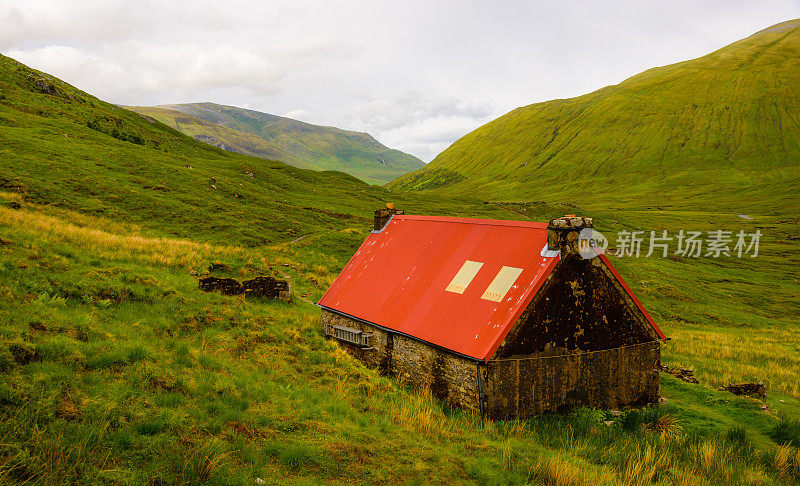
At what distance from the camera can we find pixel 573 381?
16484 mm

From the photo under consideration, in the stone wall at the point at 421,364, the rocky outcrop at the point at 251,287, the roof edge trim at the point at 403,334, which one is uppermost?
the rocky outcrop at the point at 251,287

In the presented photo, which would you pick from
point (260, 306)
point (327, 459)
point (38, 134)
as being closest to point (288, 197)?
point (38, 134)

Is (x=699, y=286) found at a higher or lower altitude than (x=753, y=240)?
lower

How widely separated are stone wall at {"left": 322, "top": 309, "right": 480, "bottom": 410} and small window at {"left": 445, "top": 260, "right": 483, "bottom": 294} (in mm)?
2772

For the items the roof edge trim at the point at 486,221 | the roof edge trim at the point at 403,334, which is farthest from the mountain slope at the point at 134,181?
the roof edge trim at the point at 486,221

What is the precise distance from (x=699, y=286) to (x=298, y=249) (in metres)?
49.1

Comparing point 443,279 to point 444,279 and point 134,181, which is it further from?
point 134,181

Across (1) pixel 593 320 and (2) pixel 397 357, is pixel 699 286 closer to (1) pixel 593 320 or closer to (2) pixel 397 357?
(1) pixel 593 320

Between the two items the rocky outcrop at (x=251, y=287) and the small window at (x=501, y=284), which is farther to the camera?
the rocky outcrop at (x=251, y=287)

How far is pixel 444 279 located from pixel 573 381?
260 inches

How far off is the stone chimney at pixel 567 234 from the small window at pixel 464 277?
11.5ft

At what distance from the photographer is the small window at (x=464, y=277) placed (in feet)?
A: 60.8

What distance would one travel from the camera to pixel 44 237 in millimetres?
18875

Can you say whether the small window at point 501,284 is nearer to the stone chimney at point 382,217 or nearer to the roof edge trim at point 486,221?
the roof edge trim at point 486,221
